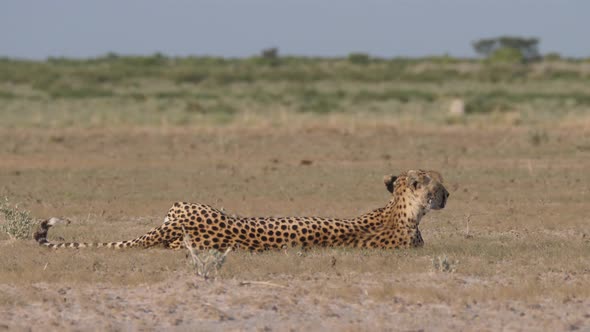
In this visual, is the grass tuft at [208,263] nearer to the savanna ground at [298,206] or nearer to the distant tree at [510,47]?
Answer: the savanna ground at [298,206]

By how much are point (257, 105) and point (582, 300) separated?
26.3 meters

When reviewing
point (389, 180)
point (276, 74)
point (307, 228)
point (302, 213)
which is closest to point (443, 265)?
point (389, 180)

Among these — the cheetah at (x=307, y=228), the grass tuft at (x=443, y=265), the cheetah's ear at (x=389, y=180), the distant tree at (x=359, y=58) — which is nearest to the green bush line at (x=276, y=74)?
the distant tree at (x=359, y=58)

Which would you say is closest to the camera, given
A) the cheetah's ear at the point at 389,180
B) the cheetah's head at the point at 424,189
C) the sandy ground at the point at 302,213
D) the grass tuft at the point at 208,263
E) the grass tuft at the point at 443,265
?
the sandy ground at the point at 302,213

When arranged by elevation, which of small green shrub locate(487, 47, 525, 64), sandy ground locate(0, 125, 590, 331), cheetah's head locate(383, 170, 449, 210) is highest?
small green shrub locate(487, 47, 525, 64)

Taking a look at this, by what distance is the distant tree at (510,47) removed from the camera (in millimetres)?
75125

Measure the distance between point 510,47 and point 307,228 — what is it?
230ft

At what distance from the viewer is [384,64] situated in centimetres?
6806

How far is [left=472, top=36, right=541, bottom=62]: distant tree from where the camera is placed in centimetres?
7512

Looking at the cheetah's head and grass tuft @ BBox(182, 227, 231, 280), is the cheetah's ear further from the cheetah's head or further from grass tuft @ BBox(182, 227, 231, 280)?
grass tuft @ BBox(182, 227, 231, 280)

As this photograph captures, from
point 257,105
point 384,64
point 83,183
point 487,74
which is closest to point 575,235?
point 83,183

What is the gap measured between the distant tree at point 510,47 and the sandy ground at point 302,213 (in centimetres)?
5374

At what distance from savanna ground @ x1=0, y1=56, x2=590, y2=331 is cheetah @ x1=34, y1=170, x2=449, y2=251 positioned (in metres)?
0.12

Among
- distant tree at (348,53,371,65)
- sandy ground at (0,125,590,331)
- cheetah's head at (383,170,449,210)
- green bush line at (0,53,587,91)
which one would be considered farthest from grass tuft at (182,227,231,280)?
distant tree at (348,53,371,65)
